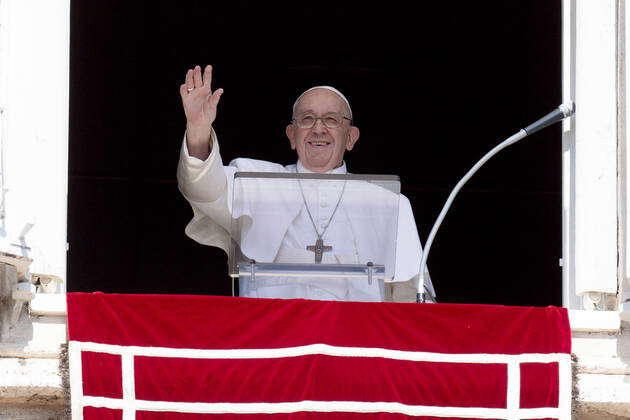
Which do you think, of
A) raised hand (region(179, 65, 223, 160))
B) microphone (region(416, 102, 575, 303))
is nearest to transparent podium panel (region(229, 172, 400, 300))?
microphone (region(416, 102, 575, 303))

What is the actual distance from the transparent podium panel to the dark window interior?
3655mm

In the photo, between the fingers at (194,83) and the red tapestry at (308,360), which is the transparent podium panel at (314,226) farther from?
the fingers at (194,83)

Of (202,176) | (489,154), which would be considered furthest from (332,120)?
(489,154)

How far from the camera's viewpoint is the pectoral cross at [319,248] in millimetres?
5246

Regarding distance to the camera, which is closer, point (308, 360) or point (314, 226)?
point (308, 360)

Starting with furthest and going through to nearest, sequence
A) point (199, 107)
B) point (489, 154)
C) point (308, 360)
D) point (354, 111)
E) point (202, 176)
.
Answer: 1. point (354, 111)
2. point (202, 176)
3. point (199, 107)
4. point (489, 154)
5. point (308, 360)

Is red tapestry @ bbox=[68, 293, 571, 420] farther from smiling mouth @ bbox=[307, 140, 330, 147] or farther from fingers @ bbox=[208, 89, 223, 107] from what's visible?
→ smiling mouth @ bbox=[307, 140, 330, 147]

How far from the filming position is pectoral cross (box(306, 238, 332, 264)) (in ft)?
17.2

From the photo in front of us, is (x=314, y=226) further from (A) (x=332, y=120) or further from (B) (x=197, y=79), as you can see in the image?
(A) (x=332, y=120)

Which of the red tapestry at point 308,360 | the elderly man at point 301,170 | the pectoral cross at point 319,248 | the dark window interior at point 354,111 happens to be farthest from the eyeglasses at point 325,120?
the dark window interior at point 354,111

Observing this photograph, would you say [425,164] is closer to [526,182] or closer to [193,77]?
[526,182]

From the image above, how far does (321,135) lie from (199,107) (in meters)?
0.81

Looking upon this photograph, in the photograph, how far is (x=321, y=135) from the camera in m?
6.57

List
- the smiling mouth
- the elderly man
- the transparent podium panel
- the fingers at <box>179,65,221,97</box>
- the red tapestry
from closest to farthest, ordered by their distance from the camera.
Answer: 1. the red tapestry
2. the transparent podium panel
3. the elderly man
4. the fingers at <box>179,65,221,97</box>
5. the smiling mouth
